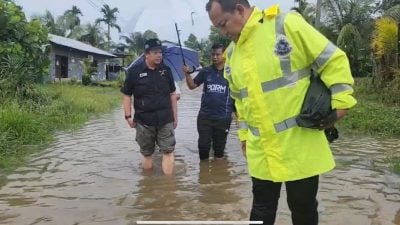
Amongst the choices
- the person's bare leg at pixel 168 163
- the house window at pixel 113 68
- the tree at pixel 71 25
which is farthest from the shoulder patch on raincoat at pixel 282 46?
the tree at pixel 71 25

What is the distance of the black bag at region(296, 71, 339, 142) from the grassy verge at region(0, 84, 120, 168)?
6.01 meters

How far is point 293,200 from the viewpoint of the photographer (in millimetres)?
3199

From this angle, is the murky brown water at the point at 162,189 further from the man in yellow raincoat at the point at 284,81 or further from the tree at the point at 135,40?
the tree at the point at 135,40

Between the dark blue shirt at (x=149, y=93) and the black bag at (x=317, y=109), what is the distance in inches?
153

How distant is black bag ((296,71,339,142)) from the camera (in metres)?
2.99

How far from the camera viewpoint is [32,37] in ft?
49.0

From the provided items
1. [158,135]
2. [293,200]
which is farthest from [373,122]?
[293,200]

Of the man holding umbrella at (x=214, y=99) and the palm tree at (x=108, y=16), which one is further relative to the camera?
the palm tree at (x=108, y=16)

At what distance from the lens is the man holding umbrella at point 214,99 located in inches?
305

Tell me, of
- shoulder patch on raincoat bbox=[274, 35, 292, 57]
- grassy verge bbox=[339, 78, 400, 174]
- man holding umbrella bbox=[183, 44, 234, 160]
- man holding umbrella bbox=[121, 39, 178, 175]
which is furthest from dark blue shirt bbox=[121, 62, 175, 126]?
grassy verge bbox=[339, 78, 400, 174]

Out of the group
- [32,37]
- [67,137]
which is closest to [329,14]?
[32,37]

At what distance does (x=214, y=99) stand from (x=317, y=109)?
4805 millimetres

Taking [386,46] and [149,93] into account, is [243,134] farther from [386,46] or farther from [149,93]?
[386,46]

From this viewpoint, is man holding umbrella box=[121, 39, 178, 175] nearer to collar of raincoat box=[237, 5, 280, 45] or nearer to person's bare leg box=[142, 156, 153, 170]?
person's bare leg box=[142, 156, 153, 170]
